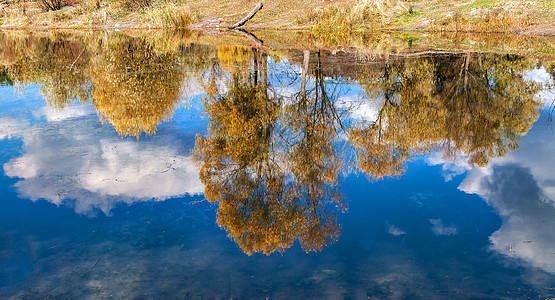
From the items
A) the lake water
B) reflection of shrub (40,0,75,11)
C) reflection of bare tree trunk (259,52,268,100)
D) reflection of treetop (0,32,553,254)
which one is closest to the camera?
the lake water

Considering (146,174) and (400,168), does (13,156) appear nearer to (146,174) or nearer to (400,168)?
(146,174)

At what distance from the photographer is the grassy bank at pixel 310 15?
31.0 m

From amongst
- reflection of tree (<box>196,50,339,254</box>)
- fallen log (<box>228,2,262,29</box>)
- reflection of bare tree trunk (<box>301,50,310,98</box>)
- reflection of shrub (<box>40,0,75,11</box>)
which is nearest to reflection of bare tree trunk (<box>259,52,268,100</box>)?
reflection of bare tree trunk (<box>301,50,310,98</box>)

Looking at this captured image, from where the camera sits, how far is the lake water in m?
6.05

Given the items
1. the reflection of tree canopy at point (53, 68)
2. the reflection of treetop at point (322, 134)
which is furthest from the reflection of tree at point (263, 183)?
the reflection of tree canopy at point (53, 68)

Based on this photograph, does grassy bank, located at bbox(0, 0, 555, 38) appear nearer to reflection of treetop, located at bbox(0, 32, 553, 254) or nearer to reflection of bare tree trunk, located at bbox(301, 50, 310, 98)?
reflection of bare tree trunk, located at bbox(301, 50, 310, 98)

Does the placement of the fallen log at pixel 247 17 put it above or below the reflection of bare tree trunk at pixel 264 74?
above

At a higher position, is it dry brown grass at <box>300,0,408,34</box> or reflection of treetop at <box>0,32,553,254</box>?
dry brown grass at <box>300,0,408,34</box>

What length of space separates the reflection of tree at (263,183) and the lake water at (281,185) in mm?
44

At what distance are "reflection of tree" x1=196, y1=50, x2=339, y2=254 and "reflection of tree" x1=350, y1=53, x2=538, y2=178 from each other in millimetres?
1754

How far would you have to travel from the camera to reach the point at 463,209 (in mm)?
7977

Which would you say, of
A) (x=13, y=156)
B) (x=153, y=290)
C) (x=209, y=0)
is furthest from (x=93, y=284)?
(x=209, y=0)

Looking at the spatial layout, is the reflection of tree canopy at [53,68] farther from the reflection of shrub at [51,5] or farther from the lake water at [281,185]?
the reflection of shrub at [51,5]

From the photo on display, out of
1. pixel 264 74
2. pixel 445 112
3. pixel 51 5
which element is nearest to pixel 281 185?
pixel 445 112
